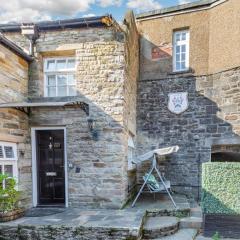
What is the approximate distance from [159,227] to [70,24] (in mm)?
5624

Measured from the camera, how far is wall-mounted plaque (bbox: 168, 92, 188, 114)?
938 centimetres

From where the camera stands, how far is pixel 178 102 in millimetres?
9438

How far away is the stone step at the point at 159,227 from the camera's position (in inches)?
224

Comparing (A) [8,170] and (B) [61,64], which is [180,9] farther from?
(A) [8,170]

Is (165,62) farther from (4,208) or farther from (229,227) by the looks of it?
(4,208)

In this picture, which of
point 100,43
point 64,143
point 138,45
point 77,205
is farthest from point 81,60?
point 77,205

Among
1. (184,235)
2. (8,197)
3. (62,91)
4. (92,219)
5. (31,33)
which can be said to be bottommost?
(184,235)

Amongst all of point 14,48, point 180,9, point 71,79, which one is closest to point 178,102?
point 180,9

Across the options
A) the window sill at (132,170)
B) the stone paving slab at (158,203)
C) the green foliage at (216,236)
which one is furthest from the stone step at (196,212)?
the window sill at (132,170)

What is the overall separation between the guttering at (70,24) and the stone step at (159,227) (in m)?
5.14

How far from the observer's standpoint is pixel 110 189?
705 centimetres

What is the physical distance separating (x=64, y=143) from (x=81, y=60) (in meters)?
2.37

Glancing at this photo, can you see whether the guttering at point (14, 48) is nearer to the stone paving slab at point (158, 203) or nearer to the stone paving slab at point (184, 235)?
the stone paving slab at point (158, 203)

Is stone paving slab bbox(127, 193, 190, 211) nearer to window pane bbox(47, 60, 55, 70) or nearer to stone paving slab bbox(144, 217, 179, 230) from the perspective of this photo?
stone paving slab bbox(144, 217, 179, 230)
